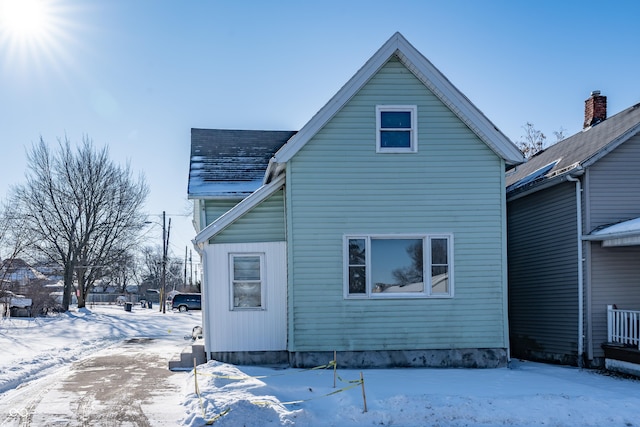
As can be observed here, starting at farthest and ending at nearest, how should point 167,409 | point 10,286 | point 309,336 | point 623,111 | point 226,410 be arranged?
1. point 10,286
2. point 623,111
3. point 309,336
4. point 167,409
5. point 226,410

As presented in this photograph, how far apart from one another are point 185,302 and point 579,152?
131 feet

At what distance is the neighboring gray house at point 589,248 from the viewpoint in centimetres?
Result: 1360

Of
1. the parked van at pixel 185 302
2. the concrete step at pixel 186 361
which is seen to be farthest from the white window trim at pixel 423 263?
the parked van at pixel 185 302

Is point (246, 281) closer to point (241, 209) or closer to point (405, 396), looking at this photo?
point (241, 209)

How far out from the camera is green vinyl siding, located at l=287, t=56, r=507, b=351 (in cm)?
1284

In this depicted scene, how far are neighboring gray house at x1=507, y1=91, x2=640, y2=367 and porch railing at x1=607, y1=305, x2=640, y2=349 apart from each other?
22 mm

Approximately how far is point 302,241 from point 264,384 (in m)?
3.36

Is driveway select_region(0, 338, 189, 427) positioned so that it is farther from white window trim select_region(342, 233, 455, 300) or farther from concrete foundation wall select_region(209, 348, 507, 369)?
white window trim select_region(342, 233, 455, 300)

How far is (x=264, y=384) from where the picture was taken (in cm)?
1077

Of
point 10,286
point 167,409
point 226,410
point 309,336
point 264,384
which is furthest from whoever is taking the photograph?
point 10,286

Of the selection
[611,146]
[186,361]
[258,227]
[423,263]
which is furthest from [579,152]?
[186,361]

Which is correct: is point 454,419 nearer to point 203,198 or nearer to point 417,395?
point 417,395

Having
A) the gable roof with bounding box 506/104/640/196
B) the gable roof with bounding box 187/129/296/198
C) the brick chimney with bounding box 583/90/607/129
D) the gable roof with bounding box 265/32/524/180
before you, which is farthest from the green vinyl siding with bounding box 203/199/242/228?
the brick chimney with bounding box 583/90/607/129

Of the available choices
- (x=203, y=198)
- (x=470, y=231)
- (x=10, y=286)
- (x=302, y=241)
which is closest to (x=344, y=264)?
(x=302, y=241)
